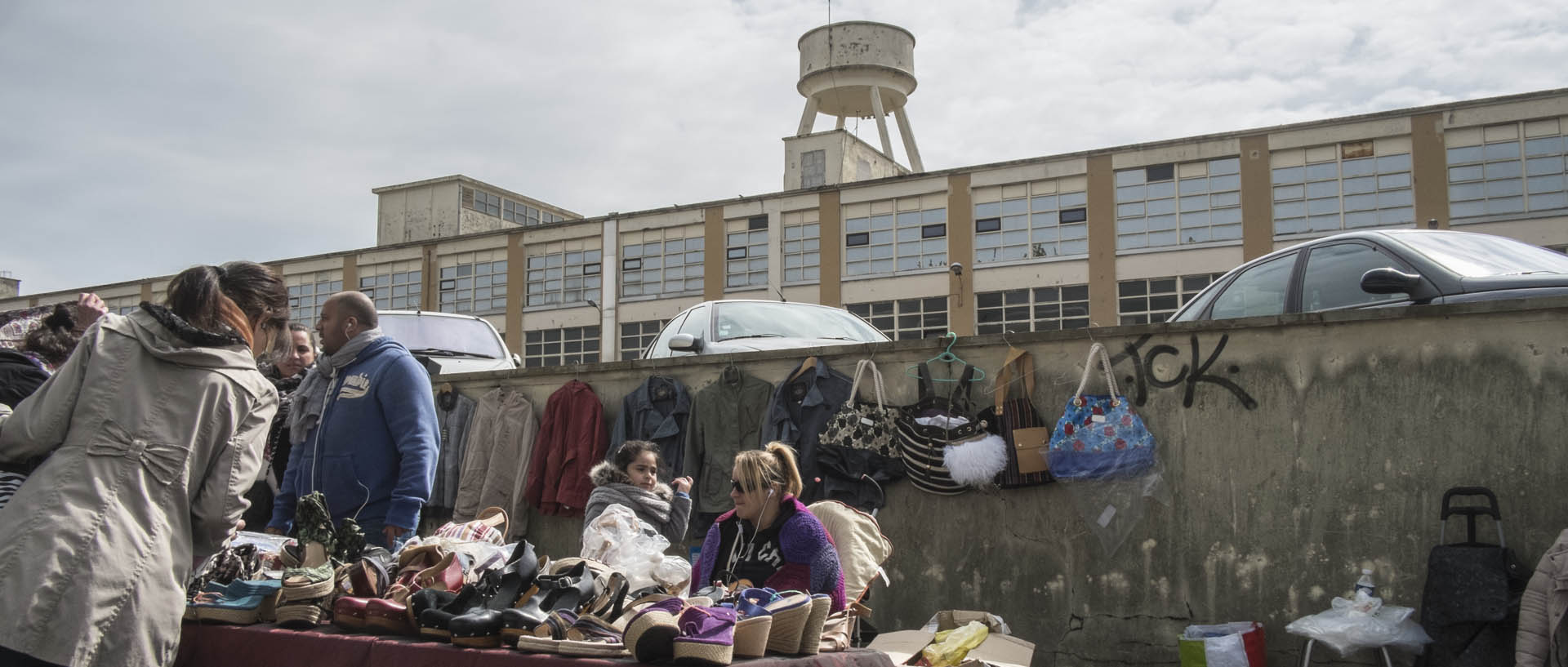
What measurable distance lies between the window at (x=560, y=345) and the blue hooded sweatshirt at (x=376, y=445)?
35465 millimetres

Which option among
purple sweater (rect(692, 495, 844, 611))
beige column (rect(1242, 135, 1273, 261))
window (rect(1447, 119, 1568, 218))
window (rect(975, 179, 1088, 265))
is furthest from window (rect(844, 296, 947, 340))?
purple sweater (rect(692, 495, 844, 611))

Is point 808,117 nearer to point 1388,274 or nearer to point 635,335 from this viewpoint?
point 635,335

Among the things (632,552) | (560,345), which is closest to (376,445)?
(632,552)

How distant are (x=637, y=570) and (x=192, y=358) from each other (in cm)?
202

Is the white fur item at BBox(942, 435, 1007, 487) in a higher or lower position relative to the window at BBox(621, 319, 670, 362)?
lower

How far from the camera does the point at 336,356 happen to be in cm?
537

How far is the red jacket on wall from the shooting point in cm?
880

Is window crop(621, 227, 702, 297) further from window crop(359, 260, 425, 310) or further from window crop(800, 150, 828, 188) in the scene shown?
window crop(359, 260, 425, 310)

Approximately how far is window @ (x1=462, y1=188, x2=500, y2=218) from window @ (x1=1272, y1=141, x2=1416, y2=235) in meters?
32.6

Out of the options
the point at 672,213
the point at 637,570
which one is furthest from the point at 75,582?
the point at 672,213

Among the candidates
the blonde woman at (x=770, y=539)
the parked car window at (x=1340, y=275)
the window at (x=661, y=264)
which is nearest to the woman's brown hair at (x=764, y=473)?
the blonde woman at (x=770, y=539)

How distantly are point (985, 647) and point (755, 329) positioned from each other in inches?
193

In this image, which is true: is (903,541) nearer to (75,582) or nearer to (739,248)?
(75,582)

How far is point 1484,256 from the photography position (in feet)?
22.7
